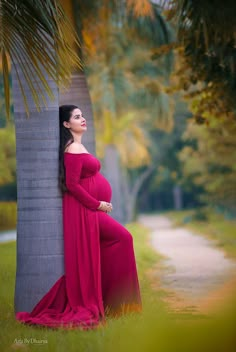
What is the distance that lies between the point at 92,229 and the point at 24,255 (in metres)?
0.80

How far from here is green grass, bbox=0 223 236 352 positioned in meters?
3.83

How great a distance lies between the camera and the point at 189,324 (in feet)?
13.8

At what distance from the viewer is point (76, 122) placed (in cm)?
701

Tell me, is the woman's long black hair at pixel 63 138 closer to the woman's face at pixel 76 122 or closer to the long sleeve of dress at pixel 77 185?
the woman's face at pixel 76 122

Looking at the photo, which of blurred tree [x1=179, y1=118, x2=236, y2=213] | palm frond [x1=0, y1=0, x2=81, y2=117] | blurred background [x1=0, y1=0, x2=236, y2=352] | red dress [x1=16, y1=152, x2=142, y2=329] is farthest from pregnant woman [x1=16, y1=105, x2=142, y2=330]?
blurred tree [x1=179, y1=118, x2=236, y2=213]

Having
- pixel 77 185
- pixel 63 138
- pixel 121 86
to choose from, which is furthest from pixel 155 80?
pixel 77 185

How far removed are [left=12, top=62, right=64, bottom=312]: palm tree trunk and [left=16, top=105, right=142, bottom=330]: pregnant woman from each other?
90mm

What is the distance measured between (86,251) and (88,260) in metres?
0.09

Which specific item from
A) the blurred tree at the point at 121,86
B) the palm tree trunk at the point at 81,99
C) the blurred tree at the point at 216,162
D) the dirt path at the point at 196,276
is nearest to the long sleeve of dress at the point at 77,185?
the dirt path at the point at 196,276

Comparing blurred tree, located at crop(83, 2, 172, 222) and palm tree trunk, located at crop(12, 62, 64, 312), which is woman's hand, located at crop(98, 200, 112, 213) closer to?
palm tree trunk, located at crop(12, 62, 64, 312)

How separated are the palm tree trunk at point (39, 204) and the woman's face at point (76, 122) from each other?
0.47ft

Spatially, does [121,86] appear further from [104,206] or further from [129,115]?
[104,206]

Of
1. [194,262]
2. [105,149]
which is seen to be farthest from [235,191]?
[194,262]

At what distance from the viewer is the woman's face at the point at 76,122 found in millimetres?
6996
